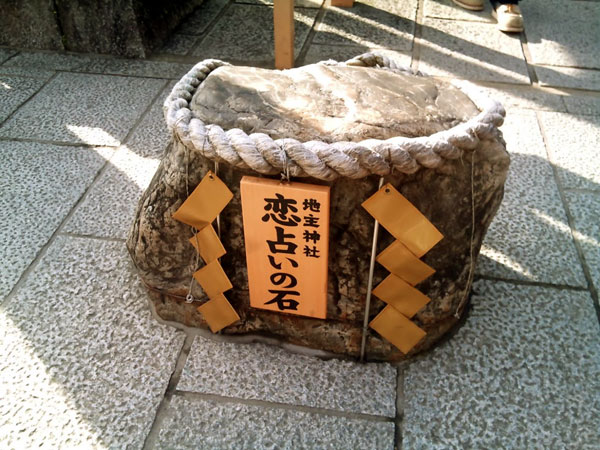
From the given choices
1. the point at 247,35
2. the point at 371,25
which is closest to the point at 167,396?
the point at 247,35

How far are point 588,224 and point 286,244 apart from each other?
126 cm

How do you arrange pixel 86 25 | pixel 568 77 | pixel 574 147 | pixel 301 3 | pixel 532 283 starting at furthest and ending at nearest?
pixel 301 3
pixel 86 25
pixel 568 77
pixel 574 147
pixel 532 283

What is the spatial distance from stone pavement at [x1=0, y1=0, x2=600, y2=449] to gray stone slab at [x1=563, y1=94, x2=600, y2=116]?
0.5 inches

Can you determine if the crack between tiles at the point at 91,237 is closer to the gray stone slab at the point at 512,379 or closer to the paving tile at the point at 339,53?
the gray stone slab at the point at 512,379

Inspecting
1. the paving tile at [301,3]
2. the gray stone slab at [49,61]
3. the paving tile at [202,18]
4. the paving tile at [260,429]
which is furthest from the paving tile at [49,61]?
the paving tile at [260,429]

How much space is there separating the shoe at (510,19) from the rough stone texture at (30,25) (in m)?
2.61

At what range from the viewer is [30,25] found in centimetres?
311

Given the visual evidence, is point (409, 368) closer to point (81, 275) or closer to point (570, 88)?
point (81, 275)

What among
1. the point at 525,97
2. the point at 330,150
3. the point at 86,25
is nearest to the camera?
the point at 330,150

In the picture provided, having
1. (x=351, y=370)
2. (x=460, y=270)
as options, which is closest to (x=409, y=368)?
(x=351, y=370)

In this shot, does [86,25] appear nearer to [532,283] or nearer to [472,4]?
[472,4]

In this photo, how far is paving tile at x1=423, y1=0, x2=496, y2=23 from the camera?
3508mm

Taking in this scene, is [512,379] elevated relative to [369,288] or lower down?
lower down

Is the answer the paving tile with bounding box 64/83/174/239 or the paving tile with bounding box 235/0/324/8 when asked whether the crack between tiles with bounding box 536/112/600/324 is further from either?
the paving tile with bounding box 235/0/324/8
